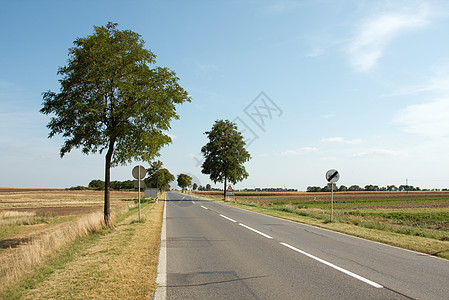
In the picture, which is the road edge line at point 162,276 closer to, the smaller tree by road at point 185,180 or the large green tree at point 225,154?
the large green tree at point 225,154

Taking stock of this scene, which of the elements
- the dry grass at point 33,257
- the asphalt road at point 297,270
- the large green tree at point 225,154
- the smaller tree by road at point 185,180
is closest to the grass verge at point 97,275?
the dry grass at point 33,257

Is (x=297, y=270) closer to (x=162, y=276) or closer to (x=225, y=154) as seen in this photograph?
(x=162, y=276)

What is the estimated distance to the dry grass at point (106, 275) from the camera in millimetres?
5230

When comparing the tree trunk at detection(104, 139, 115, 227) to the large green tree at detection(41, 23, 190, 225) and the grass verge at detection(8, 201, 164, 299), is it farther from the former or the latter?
the grass verge at detection(8, 201, 164, 299)

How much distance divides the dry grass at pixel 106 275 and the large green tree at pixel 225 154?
41.6m

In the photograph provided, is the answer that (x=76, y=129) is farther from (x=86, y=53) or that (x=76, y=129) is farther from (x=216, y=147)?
(x=216, y=147)

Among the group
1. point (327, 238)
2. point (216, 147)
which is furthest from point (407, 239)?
point (216, 147)

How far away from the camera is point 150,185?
7906 cm

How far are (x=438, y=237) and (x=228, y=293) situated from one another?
10.8m

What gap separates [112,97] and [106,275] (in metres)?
9.71

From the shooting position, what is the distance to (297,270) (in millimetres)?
6730

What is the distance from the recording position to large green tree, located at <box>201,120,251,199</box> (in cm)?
5116

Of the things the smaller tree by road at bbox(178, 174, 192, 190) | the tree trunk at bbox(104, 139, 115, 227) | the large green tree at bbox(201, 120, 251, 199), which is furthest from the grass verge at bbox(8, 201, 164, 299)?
the smaller tree by road at bbox(178, 174, 192, 190)

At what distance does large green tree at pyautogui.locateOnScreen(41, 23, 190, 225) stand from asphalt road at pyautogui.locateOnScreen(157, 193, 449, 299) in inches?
227
